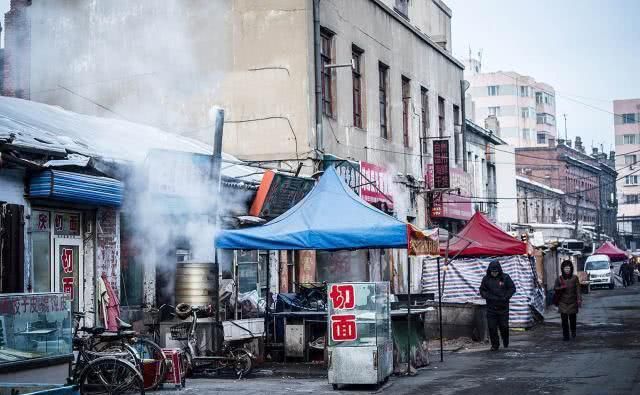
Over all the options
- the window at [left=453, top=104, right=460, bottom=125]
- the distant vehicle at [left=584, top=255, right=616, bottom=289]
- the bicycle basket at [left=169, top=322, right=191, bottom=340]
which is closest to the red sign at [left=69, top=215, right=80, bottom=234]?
the bicycle basket at [left=169, top=322, right=191, bottom=340]

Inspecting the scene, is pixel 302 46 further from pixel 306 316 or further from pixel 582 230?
pixel 582 230

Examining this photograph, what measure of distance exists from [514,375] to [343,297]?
2940 millimetres

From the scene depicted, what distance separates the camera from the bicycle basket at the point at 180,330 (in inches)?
613

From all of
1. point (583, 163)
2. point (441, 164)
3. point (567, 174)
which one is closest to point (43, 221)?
point (441, 164)

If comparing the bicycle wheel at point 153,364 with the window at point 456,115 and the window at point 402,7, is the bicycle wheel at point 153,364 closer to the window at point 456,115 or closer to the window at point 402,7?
the window at point 402,7

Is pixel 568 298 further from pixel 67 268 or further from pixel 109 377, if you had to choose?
pixel 109 377

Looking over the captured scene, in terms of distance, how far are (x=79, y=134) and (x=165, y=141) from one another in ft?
12.0

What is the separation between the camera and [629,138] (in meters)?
129

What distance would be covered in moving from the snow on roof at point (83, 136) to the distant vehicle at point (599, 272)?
136ft

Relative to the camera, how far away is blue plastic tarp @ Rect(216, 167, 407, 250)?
49.4 ft

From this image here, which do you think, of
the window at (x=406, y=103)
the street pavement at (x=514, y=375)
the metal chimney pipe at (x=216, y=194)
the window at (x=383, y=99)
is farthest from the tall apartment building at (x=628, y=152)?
the metal chimney pipe at (x=216, y=194)

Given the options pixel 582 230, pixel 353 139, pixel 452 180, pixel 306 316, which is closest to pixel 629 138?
pixel 582 230

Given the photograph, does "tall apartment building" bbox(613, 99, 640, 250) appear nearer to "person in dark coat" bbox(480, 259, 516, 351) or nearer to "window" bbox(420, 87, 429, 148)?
"window" bbox(420, 87, 429, 148)

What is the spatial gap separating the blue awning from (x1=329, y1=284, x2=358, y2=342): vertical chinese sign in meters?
4.19
